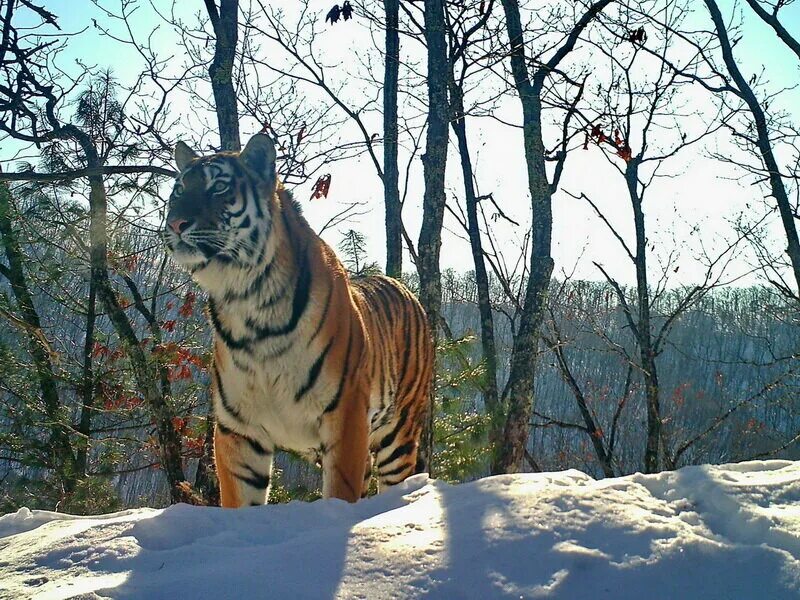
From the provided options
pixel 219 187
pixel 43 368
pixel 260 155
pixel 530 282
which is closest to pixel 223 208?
pixel 219 187

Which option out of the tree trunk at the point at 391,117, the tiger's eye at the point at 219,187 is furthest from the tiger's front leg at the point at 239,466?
the tree trunk at the point at 391,117

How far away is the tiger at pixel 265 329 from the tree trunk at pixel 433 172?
1967 mm

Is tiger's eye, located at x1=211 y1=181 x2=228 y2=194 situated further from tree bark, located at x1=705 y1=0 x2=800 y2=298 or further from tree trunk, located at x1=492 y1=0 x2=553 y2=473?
tree bark, located at x1=705 y1=0 x2=800 y2=298

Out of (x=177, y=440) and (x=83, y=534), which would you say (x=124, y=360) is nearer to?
(x=177, y=440)

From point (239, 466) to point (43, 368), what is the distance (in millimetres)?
5631

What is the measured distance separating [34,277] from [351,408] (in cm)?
695

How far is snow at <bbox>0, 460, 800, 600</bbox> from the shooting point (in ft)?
4.27

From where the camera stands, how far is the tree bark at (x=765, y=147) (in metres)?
7.12

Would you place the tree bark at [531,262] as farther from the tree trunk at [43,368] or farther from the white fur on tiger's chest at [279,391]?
the tree trunk at [43,368]

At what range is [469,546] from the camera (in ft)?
4.71

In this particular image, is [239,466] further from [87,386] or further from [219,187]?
[87,386]

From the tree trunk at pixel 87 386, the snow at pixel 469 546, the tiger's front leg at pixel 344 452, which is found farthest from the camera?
the tree trunk at pixel 87 386

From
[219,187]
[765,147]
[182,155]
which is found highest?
[765,147]

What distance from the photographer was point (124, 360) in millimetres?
8359
